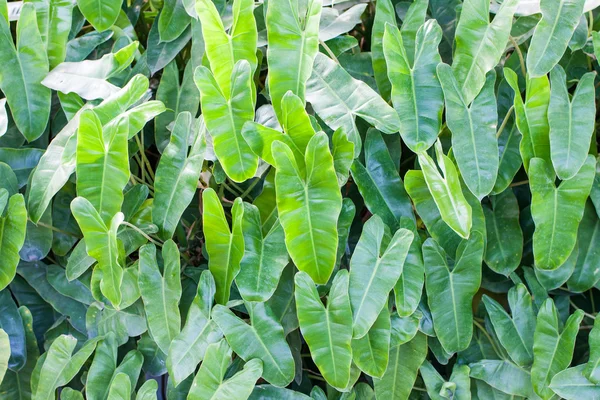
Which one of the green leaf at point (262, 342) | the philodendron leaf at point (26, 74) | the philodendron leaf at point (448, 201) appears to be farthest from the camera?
the philodendron leaf at point (26, 74)

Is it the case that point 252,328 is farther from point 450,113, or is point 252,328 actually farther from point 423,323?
point 450,113

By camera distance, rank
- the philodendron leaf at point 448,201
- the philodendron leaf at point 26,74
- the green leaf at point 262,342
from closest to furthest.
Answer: the philodendron leaf at point 448,201
the green leaf at point 262,342
the philodendron leaf at point 26,74

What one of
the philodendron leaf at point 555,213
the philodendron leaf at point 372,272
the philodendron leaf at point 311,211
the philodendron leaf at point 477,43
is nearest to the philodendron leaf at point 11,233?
the philodendron leaf at point 311,211

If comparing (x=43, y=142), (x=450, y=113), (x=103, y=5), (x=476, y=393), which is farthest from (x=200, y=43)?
(x=476, y=393)

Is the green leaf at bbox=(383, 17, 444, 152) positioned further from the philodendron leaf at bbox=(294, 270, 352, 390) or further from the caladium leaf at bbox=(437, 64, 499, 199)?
the philodendron leaf at bbox=(294, 270, 352, 390)

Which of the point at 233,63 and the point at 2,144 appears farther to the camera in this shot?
the point at 2,144

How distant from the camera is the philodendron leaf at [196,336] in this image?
1.19 m

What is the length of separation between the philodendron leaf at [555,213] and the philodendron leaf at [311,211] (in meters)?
0.42

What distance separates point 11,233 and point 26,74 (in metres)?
0.37

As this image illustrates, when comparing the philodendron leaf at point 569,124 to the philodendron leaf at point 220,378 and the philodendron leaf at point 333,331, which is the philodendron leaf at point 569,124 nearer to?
the philodendron leaf at point 333,331

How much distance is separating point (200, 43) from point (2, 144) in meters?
0.58

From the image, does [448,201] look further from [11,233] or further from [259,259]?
[11,233]

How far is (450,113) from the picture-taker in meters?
1.13

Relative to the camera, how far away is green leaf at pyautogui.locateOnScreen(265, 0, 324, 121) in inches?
43.9
